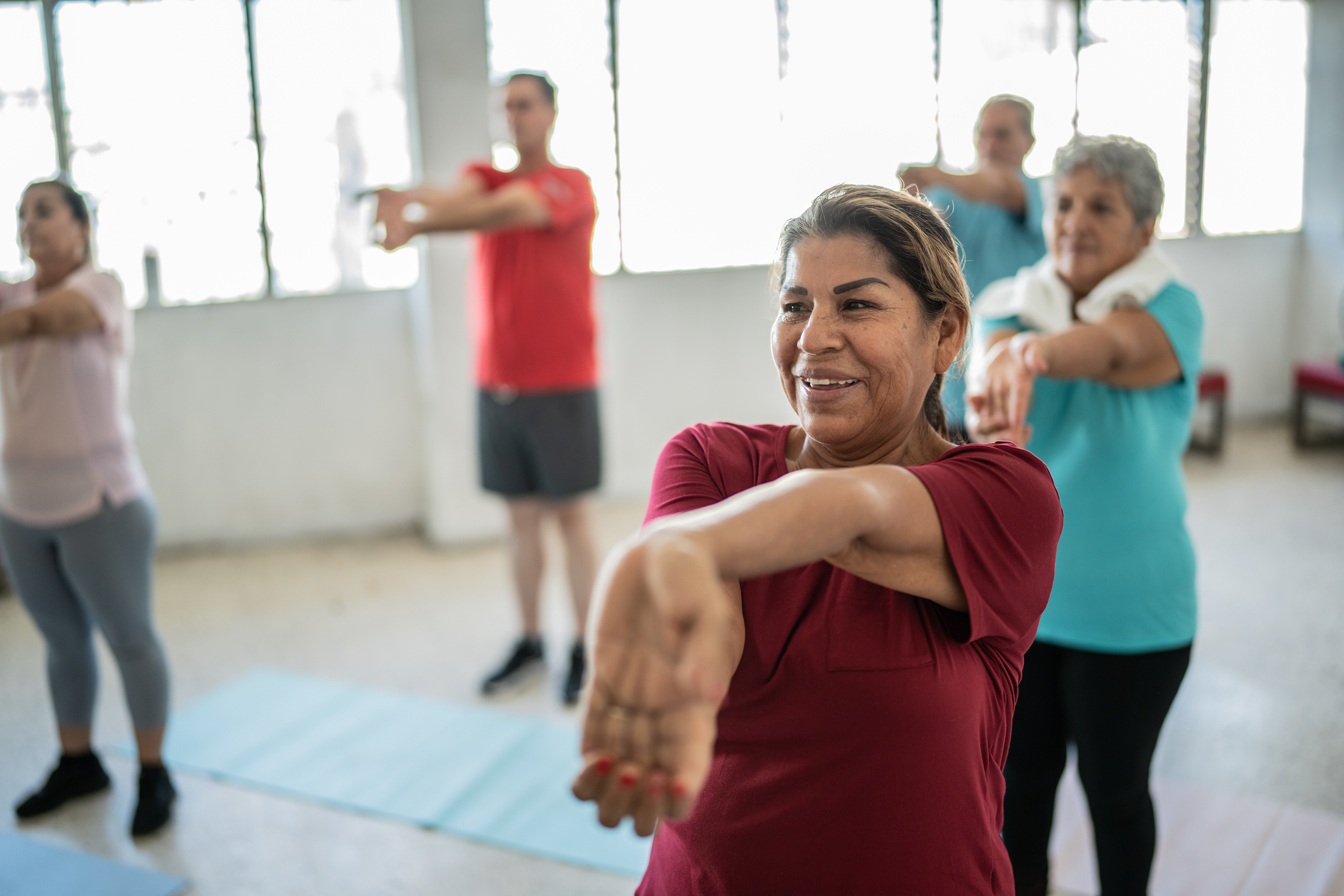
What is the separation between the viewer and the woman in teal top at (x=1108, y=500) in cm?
167

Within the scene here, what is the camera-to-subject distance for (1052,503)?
1078 mm

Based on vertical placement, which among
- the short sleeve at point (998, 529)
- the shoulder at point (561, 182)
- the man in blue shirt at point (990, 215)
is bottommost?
the short sleeve at point (998, 529)

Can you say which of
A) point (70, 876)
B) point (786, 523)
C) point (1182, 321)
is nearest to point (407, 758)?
point (70, 876)

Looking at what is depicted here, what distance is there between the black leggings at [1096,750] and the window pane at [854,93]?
3745 millimetres

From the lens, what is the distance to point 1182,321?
5.66 ft

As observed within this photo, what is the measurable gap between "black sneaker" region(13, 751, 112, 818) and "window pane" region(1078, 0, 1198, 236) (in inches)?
211

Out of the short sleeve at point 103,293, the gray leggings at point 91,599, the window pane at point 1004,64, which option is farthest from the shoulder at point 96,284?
the window pane at point 1004,64

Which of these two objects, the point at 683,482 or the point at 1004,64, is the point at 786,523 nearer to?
the point at 683,482

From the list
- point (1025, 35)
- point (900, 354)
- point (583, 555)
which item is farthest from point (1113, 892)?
point (1025, 35)

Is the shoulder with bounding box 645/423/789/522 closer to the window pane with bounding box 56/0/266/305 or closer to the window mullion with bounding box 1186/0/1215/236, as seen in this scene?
the window pane with bounding box 56/0/266/305

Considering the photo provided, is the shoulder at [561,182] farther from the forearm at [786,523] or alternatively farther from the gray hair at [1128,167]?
the forearm at [786,523]

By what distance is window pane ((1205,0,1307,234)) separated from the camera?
591 cm

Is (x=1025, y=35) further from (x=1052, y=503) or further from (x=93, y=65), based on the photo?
(x=1052, y=503)

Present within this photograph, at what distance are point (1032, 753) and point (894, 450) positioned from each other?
2.76ft
